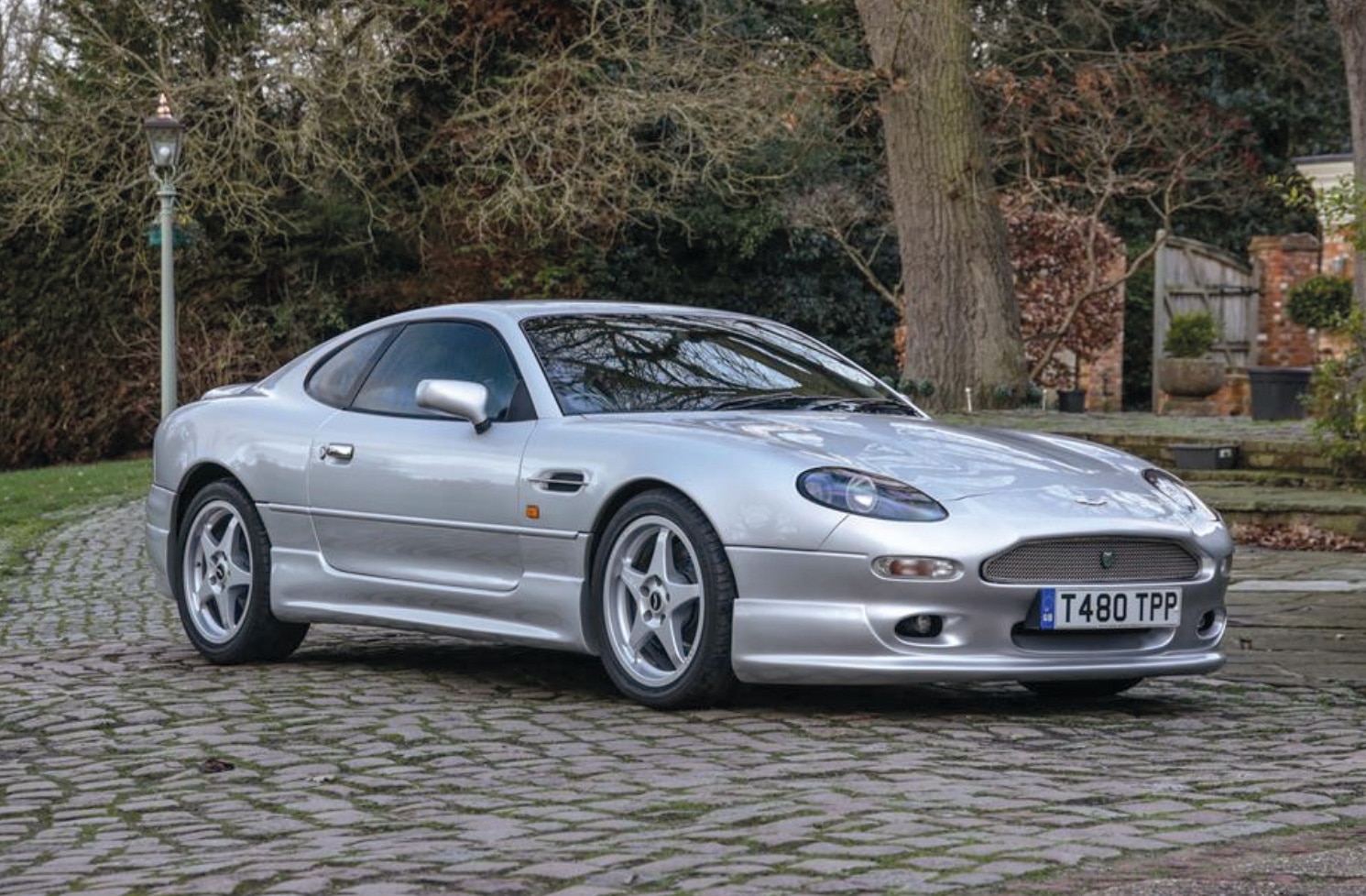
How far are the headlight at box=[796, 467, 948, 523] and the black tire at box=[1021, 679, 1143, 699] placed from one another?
3.45 ft

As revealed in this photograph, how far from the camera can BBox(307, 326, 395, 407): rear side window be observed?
8.50 m

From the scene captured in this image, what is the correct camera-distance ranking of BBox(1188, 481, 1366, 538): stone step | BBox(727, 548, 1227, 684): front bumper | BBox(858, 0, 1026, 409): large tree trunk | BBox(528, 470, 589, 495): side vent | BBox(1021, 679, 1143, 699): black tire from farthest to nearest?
1. BBox(858, 0, 1026, 409): large tree trunk
2. BBox(1188, 481, 1366, 538): stone step
3. BBox(1021, 679, 1143, 699): black tire
4. BBox(528, 470, 589, 495): side vent
5. BBox(727, 548, 1227, 684): front bumper

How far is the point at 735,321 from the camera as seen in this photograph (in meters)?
8.50

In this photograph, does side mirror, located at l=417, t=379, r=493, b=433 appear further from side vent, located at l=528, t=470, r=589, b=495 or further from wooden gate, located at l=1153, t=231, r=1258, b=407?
wooden gate, located at l=1153, t=231, r=1258, b=407

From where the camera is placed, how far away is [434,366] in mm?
→ 8219

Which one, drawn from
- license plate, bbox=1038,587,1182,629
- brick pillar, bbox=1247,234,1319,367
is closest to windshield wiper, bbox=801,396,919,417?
license plate, bbox=1038,587,1182,629

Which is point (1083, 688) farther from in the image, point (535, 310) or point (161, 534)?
point (161, 534)

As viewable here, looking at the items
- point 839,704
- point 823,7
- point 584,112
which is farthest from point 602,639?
point 823,7

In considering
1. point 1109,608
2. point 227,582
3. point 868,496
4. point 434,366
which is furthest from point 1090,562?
point 227,582

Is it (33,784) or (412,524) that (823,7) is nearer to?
(412,524)

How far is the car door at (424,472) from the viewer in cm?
756

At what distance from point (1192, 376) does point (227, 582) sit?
1914 cm

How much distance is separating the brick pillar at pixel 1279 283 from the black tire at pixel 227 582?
2466 cm

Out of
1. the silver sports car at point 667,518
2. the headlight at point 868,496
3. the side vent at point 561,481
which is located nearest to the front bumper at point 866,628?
the silver sports car at point 667,518
